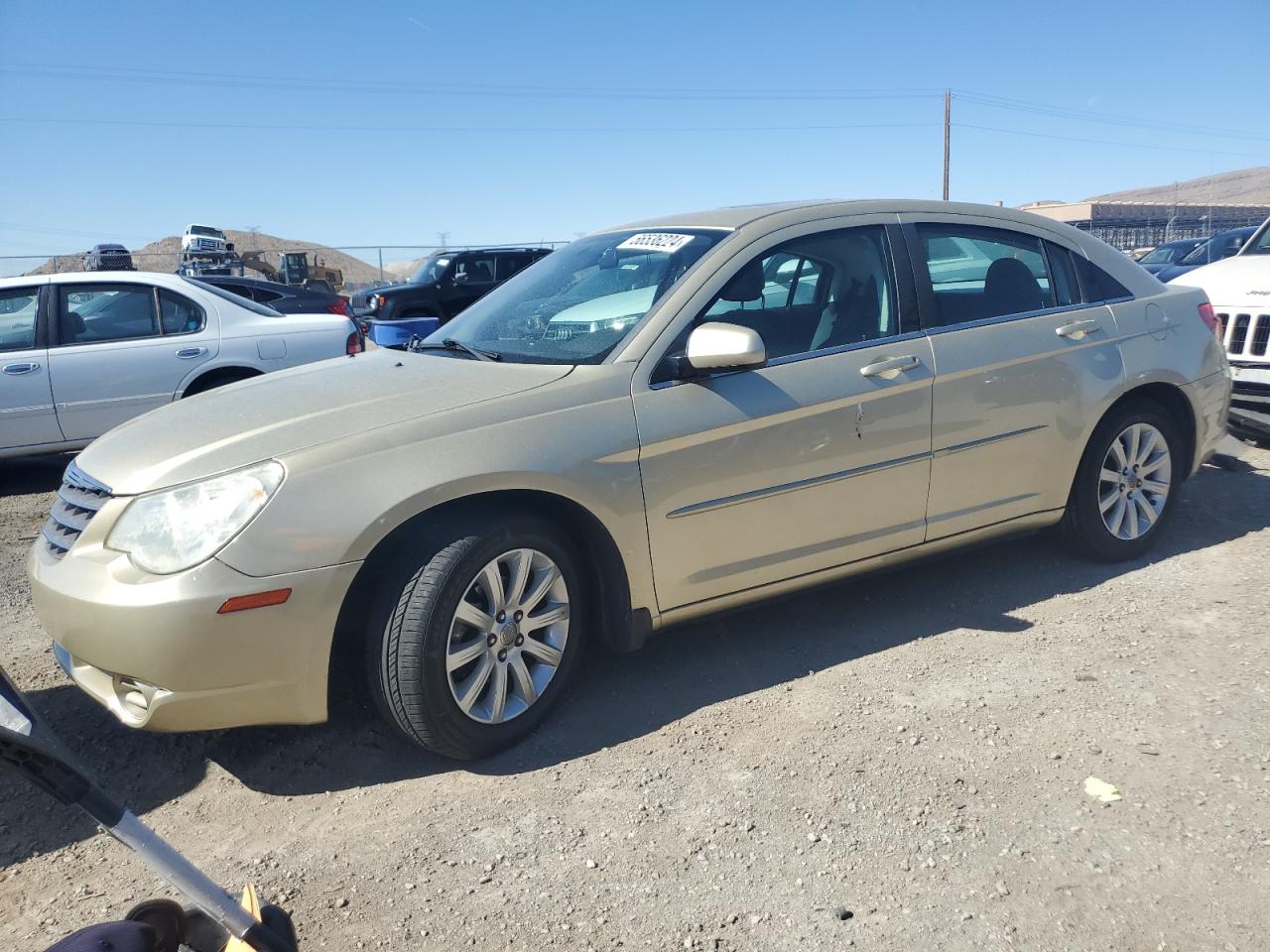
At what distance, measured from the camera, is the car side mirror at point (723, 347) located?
133 inches

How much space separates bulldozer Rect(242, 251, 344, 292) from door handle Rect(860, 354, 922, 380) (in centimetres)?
2464

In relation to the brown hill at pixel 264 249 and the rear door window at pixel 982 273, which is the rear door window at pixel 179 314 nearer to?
the rear door window at pixel 982 273

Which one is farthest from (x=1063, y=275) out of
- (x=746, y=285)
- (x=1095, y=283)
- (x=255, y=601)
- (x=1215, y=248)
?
(x=1215, y=248)

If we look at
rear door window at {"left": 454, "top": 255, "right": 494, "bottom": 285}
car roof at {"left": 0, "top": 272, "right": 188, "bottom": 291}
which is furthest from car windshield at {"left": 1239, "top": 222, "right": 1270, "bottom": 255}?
rear door window at {"left": 454, "top": 255, "right": 494, "bottom": 285}

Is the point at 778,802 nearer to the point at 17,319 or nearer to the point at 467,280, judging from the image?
the point at 17,319

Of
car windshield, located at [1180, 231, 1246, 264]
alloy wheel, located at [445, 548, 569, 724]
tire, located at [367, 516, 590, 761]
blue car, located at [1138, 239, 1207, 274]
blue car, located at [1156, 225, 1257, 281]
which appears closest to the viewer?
tire, located at [367, 516, 590, 761]

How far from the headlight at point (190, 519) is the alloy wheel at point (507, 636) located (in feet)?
2.23

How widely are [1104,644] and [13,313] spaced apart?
7.44m

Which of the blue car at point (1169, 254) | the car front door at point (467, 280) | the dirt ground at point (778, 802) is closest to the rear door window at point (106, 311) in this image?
the dirt ground at point (778, 802)

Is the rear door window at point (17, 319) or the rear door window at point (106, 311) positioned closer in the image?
the rear door window at point (17, 319)

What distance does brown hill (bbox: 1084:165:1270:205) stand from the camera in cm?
12112

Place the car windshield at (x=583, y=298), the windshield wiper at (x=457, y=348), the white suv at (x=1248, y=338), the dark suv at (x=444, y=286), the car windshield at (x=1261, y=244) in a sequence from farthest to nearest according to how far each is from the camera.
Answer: the dark suv at (x=444, y=286) < the car windshield at (x=1261, y=244) < the white suv at (x=1248, y=338) < the windshield wiper at (x=457, y=348) < the car windshield at (x=583, y=298)

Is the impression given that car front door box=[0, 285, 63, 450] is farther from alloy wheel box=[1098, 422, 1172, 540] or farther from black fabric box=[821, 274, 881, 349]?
alloy wheel box=[1098, 422, 1172, 540]

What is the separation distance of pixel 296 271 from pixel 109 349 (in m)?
24.1
